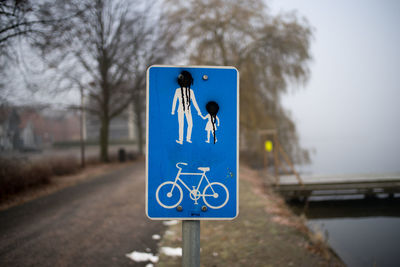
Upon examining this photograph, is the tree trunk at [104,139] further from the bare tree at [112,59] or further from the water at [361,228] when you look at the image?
the water at [361,228]

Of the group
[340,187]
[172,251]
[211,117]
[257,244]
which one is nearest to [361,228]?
[340,187]

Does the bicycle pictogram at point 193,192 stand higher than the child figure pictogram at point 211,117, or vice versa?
the child figure pictogram at point 211,117

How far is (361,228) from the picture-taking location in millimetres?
8219

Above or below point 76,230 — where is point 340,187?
below

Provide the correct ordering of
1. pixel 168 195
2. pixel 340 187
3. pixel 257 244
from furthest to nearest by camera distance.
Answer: pixel 340 187 → pixel 257 244 → pixel 168 195

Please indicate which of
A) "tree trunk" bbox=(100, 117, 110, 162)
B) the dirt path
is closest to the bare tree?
"tree trunk" bbox=(100, 117, 110, 162)

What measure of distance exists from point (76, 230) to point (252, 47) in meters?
13.3

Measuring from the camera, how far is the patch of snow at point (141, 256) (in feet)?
11.1

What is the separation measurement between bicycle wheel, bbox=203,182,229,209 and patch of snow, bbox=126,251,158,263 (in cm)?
259

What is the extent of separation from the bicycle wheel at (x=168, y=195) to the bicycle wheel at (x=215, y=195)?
0.42 feet

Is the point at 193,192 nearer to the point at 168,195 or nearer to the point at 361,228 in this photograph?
the point at 168,195

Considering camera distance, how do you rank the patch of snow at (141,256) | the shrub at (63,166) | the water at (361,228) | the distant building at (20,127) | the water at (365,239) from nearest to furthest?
the patch of snow at (141,256) < the water at (365,239) < the water at (361,228) < the distant building at (20,127) < the shrub at (63,166)

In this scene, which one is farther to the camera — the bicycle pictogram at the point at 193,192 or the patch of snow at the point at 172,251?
the patch of snow at the point at 172,251

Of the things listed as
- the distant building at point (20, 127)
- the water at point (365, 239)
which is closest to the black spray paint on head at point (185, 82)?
the water at point (365, 239)
